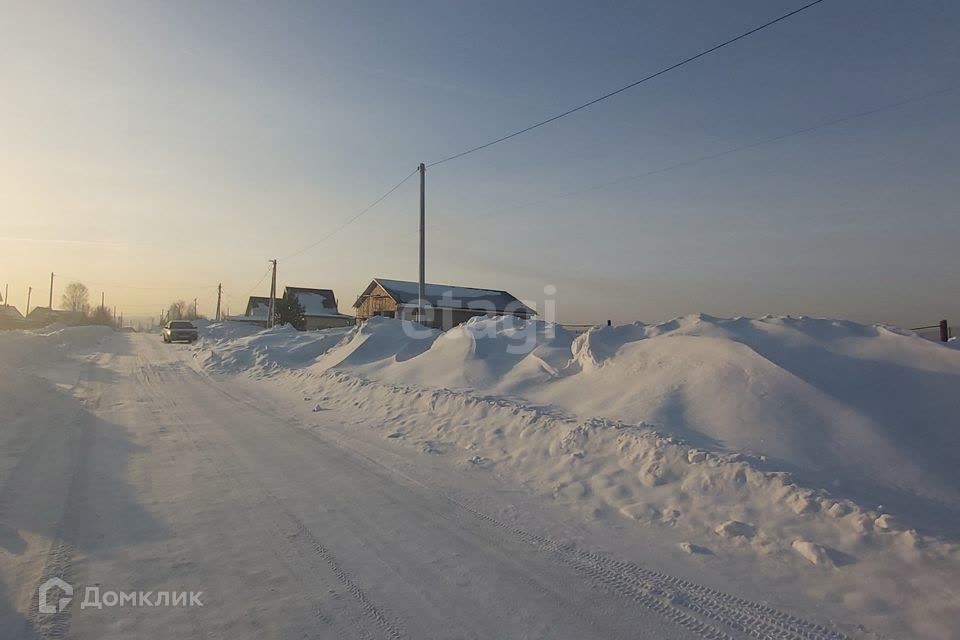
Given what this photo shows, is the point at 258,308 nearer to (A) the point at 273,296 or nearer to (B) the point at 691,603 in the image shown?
(A) the point at 273,296

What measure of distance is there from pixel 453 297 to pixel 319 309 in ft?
70.2

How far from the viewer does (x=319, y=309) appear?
202 feet

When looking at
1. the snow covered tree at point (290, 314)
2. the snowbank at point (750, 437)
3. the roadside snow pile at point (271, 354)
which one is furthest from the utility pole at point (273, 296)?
the snowbank at point (750, 437)

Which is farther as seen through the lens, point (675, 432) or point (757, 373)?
point (757, 373)

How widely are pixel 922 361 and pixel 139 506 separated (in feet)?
30.8

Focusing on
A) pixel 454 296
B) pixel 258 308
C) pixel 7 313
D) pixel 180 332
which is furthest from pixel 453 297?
pixel 7 313

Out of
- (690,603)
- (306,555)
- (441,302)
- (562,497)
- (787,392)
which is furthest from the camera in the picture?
(441,302)

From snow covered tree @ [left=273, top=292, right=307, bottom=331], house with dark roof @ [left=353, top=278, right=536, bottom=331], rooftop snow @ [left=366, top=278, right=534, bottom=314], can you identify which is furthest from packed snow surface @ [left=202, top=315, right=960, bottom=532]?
snow covered tree @ [left=273, top=292, right=307, bottom=331]

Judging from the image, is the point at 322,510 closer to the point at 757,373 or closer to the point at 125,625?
the point at 125,625

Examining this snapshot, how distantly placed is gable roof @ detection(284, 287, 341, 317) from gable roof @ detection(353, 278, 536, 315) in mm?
10678

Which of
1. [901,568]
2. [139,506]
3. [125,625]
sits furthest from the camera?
[139,506]

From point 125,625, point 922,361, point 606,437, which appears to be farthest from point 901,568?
point 125,625

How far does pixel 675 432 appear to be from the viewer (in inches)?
279

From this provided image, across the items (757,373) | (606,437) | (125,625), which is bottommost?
(125,625)
